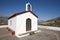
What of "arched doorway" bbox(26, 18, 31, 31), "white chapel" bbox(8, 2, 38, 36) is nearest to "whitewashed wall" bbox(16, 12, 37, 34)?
"white chapel" bbox(8, 2, 38, 36)

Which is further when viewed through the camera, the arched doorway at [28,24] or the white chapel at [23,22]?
the arched doorway at [28,24]

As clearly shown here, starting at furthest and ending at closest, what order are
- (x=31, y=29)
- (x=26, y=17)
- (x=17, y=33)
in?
(x=31, y=29) → (x=26, y=17) → (x=17, y=33)

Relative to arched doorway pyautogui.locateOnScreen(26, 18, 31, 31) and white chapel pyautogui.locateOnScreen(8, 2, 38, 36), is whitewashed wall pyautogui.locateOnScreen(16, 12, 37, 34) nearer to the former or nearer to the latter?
white chapel pyautogui.locateOnScreen(8, 2, 38, 36)

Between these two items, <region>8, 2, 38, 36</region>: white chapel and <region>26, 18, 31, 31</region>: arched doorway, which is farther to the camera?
<region>26, 18, 31, 31</region>: arched doorway

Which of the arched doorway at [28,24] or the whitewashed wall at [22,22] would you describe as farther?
the arched doorway at [28,24]

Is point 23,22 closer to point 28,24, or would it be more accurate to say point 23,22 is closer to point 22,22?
point 22,22

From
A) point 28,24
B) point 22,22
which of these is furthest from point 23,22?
point 28,24

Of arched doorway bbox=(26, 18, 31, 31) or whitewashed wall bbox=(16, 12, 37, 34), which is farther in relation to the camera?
arched doorway bbox=(26, 18, 31, 31)

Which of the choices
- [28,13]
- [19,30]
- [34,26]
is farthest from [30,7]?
[19,30]

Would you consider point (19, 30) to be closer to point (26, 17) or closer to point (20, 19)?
point (20, 19)

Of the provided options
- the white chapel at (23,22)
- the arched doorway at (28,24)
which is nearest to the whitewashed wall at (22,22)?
the white chapel at (23,22)

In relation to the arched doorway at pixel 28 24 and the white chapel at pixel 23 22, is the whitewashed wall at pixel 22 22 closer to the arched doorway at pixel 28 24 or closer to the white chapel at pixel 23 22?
the white chapel at pixel 23 22

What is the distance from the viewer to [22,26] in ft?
43.8

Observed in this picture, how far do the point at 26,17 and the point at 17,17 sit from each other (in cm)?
195
